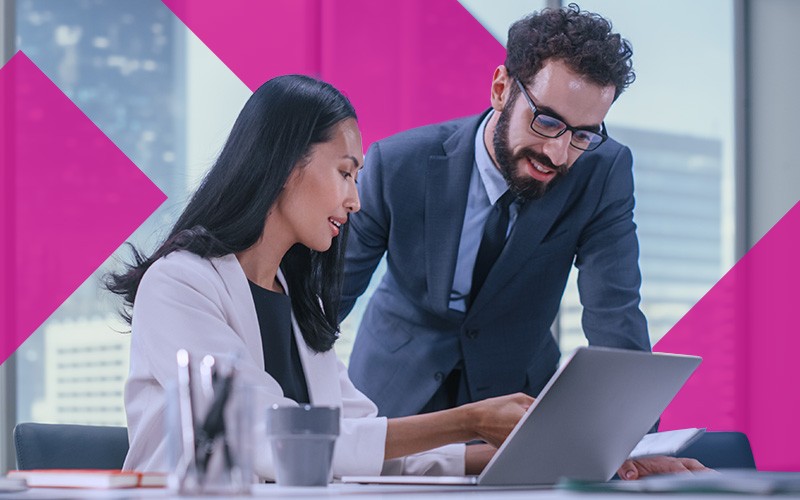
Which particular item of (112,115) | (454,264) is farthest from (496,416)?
(112,115)

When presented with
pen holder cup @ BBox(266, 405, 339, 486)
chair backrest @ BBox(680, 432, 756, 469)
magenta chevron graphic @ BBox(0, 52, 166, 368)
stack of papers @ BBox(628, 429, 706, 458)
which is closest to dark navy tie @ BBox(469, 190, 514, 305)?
chair backrest @ BBox(680, 432, 756, 469)

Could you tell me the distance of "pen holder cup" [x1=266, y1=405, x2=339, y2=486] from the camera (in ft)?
4.08

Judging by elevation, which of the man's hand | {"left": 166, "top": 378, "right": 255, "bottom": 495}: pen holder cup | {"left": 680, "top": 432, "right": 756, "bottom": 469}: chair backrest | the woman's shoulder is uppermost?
the woman's shoulder

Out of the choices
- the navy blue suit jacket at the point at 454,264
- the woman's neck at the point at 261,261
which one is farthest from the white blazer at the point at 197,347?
the navy blue suit jacket at the point at 454,264

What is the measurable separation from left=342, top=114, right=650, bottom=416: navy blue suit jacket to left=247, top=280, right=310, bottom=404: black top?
1.97ft

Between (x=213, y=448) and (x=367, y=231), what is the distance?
1.66 meters

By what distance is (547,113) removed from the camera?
2.48 metres

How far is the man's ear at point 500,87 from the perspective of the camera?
Answer: 8.67 feet

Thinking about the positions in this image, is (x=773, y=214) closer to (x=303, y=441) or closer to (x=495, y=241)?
(x=495, y=241)

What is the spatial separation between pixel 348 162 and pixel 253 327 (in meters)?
0.38

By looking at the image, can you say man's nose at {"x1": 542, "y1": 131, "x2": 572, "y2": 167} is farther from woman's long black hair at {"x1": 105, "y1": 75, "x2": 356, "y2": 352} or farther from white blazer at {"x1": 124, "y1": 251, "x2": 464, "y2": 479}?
white blazer at {"x1": 124, "y1": 251, "x2": 464, "y2": 479}

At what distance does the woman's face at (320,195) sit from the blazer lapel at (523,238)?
0.64m

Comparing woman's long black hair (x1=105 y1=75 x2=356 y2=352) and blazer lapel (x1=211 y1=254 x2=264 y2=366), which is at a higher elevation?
woman's long black hair (x1=105 y1=75 x2=356 y2=352)

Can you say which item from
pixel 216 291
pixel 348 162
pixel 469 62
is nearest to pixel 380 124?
pixel 469 62
